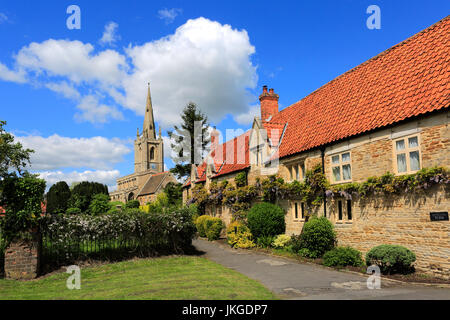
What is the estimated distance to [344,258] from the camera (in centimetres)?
1314

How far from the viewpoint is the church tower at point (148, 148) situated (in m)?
116

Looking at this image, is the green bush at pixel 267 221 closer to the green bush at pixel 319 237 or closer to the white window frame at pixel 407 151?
the green bush at pixel 319 237

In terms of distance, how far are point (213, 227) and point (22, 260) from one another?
13.6m

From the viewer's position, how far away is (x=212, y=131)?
44.8 meters

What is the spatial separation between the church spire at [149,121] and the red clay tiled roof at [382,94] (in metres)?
103

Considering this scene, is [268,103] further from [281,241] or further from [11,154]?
[11,154]

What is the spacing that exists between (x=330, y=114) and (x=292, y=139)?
279cm

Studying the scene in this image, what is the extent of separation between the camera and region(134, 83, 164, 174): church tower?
380 feet

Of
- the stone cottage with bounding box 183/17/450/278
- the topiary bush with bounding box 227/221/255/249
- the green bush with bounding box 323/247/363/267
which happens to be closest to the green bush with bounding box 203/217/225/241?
the topiary bush with bounding box 227/221/255/249

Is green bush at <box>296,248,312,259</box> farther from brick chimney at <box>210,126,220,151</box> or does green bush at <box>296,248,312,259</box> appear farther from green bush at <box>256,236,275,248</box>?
brick chimney at <box>210,126,220,151</box>

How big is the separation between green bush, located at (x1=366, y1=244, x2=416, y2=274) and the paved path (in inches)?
36.4
